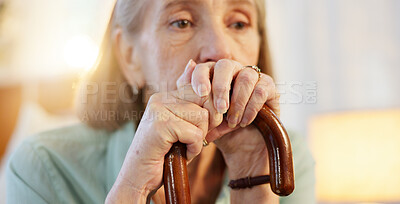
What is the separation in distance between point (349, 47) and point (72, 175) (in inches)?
65.9

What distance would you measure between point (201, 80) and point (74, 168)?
22.7 inches

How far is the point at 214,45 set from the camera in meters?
0.87

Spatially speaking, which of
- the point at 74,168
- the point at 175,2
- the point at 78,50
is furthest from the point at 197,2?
the point at 78,50

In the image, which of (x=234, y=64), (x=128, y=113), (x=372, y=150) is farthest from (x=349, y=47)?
(x=234, y=64)

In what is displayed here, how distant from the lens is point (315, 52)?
2189mm

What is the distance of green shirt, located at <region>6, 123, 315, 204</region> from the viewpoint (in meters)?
1.01

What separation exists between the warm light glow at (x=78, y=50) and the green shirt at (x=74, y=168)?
1569 mm

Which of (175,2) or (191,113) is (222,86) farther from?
(175,2)

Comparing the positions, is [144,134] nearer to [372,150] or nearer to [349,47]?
[372,150]

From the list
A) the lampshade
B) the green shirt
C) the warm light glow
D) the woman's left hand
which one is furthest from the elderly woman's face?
the warm light glow

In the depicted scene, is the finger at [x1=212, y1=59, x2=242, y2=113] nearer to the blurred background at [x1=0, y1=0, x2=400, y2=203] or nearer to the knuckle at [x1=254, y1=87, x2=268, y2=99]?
the knuckle at [x1=254, y1=87, x2=268, y2=99]

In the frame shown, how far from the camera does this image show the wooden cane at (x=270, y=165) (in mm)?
647

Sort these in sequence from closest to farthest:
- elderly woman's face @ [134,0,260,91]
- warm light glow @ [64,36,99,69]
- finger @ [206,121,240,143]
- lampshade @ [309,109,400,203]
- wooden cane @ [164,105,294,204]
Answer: wooden cane @ [164,105,294,204] < finger @ [206,121,240,143] < elderly woman's face @ [134,0,260,91] < lampshade @ [309,109,400,203] < warm light glow @ [64,36,99,69]

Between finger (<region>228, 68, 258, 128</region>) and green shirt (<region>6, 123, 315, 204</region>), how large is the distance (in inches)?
17.8
